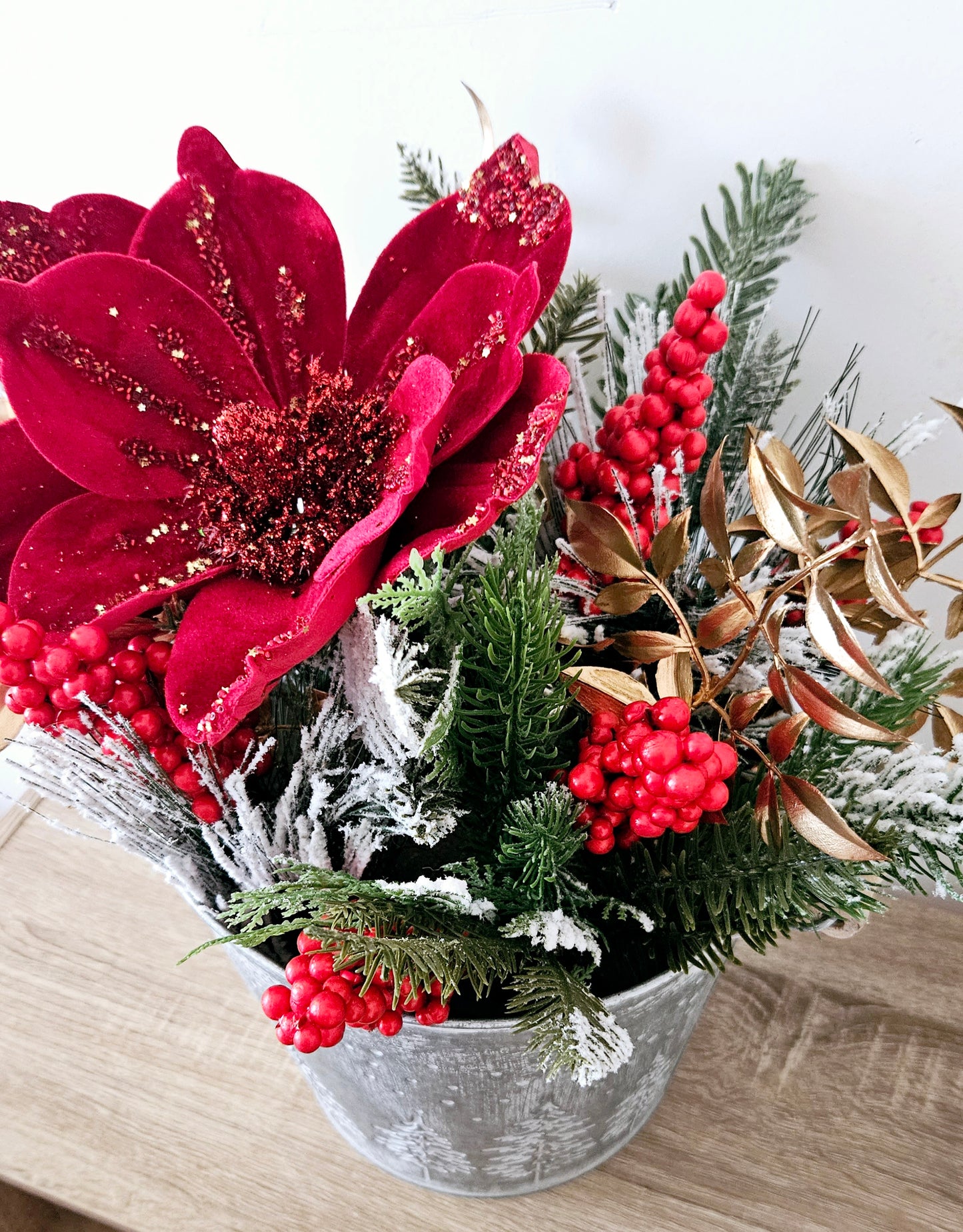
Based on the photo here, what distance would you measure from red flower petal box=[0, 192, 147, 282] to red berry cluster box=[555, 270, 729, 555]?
0.15 m

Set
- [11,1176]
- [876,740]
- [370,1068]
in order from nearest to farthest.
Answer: [876,740] → [370,1068] → [11,1176]

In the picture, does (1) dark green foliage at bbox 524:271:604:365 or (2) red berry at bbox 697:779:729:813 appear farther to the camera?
(1) dark green foliage at bbox 524:271:604:365

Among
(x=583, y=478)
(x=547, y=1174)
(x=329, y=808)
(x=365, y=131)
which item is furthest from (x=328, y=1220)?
(x=365, y=131)

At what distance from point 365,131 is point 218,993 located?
1.36ft

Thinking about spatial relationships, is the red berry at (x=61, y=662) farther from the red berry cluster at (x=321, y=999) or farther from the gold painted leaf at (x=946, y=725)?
the gold painted leaf at (x=946, y=725)

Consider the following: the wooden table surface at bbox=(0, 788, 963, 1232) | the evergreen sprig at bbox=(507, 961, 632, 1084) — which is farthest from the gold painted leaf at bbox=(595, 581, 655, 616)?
the wooden table surface at bbox=(0, 788, 963, 1232)

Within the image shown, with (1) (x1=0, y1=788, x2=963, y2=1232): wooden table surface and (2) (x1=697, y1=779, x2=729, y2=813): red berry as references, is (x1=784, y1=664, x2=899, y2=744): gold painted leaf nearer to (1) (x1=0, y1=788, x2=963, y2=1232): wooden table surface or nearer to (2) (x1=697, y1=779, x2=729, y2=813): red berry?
(2) (x1=697, y1=779, x2=729, y2=813): red berry

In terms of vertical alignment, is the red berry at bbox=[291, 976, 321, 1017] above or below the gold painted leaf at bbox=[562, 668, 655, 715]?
below

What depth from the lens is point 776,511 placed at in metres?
0.24

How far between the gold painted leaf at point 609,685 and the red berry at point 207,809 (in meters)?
0.11

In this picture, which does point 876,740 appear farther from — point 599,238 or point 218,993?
point 218,993

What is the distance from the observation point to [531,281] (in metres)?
0.24

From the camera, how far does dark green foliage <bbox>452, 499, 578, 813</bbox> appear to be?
24 cm

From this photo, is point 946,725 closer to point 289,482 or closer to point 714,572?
point 714,572
